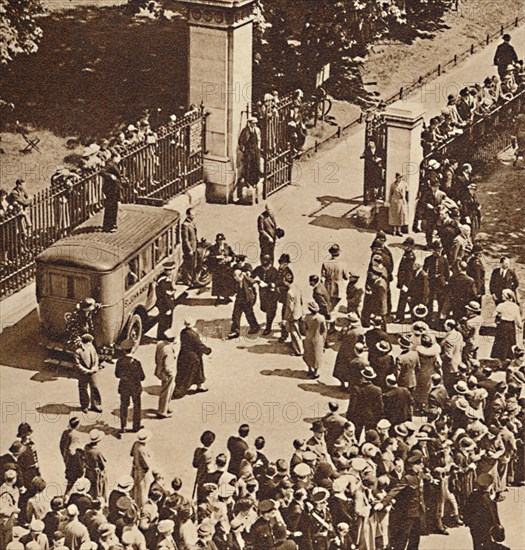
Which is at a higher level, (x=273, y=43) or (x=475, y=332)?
(x=273, y=43)

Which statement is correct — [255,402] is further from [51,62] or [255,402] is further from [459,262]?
[51,62]

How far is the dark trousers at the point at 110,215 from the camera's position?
25828mm

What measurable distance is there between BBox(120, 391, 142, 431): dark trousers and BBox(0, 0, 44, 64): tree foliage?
13240 millimetres

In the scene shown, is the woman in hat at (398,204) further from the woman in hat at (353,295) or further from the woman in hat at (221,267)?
the woman in hat at (221,267)

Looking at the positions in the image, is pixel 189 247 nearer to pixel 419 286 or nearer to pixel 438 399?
pixel 419 286

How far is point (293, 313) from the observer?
84.5ft

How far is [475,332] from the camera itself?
25047 millimetres

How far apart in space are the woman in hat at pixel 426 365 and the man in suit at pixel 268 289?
3.64 meters

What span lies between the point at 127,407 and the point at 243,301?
12.5ft

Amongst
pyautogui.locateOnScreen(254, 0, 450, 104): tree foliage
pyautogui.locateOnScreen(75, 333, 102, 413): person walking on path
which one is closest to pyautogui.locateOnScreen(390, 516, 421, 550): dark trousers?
pyautogui.locateOnScreen(75, 333, 102, 413): person walking on path

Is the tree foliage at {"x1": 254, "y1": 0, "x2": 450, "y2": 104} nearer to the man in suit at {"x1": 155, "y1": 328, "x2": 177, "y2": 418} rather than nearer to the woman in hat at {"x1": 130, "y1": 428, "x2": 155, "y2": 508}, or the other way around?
the man in suit at {"x1": 155, "y1": 328, "x2": 177, "y2": 418}

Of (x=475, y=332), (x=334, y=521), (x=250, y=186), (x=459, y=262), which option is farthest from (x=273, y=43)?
(x=334, y=521)

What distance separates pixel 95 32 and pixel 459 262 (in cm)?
1799

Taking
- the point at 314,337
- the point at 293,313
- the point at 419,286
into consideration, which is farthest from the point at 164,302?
the point at 419,286
